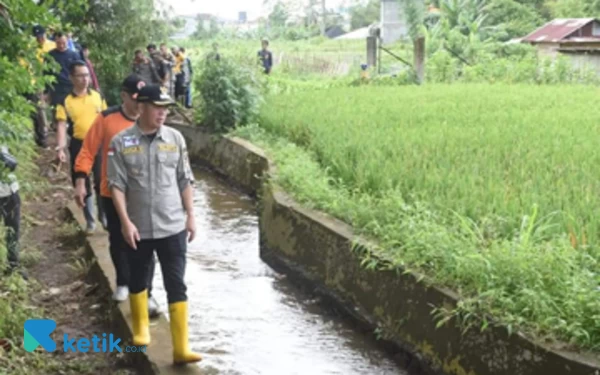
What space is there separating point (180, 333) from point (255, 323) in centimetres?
175

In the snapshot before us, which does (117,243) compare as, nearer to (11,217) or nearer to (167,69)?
(11,217)

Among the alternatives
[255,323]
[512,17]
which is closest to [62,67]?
[255,323]

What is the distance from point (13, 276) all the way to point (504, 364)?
3.95 metres

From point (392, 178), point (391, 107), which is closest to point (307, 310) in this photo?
point (392, 178)

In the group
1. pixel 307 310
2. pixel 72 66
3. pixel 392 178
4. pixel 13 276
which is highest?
pixel 72 66

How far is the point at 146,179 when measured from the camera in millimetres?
4551

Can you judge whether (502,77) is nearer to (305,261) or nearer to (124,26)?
(124,26)

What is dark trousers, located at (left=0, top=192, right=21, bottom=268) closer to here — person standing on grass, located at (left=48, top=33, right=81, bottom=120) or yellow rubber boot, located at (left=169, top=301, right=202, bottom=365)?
yellow rubber boot, located at (left=169, top=301, right=202, bottom=365)

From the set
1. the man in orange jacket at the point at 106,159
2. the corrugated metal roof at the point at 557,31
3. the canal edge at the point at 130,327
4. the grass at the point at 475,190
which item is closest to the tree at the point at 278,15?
the corrugated metal roof at the point at 557,31

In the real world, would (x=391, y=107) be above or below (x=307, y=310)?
above

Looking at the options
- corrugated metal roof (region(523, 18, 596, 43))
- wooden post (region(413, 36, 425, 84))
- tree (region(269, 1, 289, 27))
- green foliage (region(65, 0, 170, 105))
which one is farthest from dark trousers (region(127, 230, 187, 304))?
tree (region(269, 1, 289, 27))

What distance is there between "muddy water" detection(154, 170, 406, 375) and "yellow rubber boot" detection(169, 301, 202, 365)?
287 millimetres

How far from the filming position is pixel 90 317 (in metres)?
6.03

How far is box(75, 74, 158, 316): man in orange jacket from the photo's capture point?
5191mm
